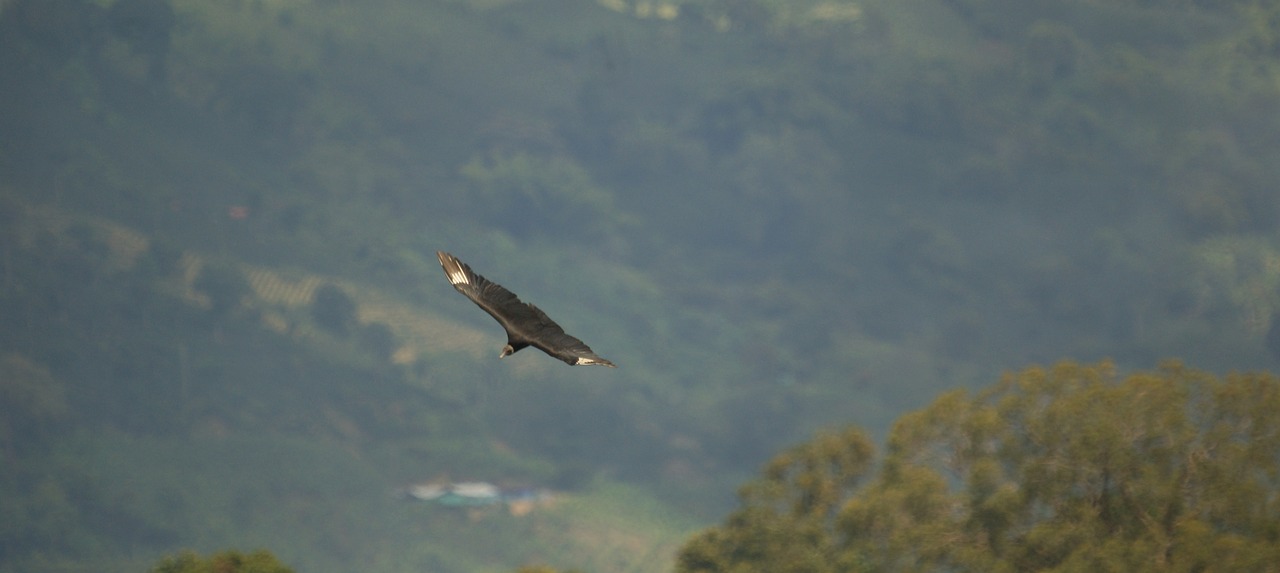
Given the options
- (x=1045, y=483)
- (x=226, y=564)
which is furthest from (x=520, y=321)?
(x=1045, y=483)

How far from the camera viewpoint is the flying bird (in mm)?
39281

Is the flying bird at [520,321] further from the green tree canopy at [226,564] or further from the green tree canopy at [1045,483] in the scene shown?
the green tree canopy at [1045,483]

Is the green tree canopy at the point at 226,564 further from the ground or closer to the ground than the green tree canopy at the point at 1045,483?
closer to the ground

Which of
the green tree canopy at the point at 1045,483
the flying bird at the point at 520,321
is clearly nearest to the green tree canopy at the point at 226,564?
the green tree canopy at the point at 1045,483

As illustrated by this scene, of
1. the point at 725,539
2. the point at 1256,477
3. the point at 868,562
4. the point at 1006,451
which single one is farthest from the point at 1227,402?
the point at 725,539

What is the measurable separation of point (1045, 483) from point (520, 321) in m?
50.6

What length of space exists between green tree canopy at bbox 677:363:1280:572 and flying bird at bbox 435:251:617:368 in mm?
45739

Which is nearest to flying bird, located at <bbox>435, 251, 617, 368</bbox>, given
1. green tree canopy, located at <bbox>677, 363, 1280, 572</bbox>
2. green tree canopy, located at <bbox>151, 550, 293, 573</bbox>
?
green tree canopy, located at <bbox>151, 550, 293, 573</bbox>

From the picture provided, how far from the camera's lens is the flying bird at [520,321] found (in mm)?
39281

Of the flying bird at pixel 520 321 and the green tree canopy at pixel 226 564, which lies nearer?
the flying bird at pixel 520 321

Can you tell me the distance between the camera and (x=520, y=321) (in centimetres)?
3994

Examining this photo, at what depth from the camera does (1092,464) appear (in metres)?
84.8

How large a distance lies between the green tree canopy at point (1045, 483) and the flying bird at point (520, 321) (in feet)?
150

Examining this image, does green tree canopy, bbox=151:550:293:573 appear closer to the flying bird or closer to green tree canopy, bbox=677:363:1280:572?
green tree canopy, bbox=677:363:1280:572
